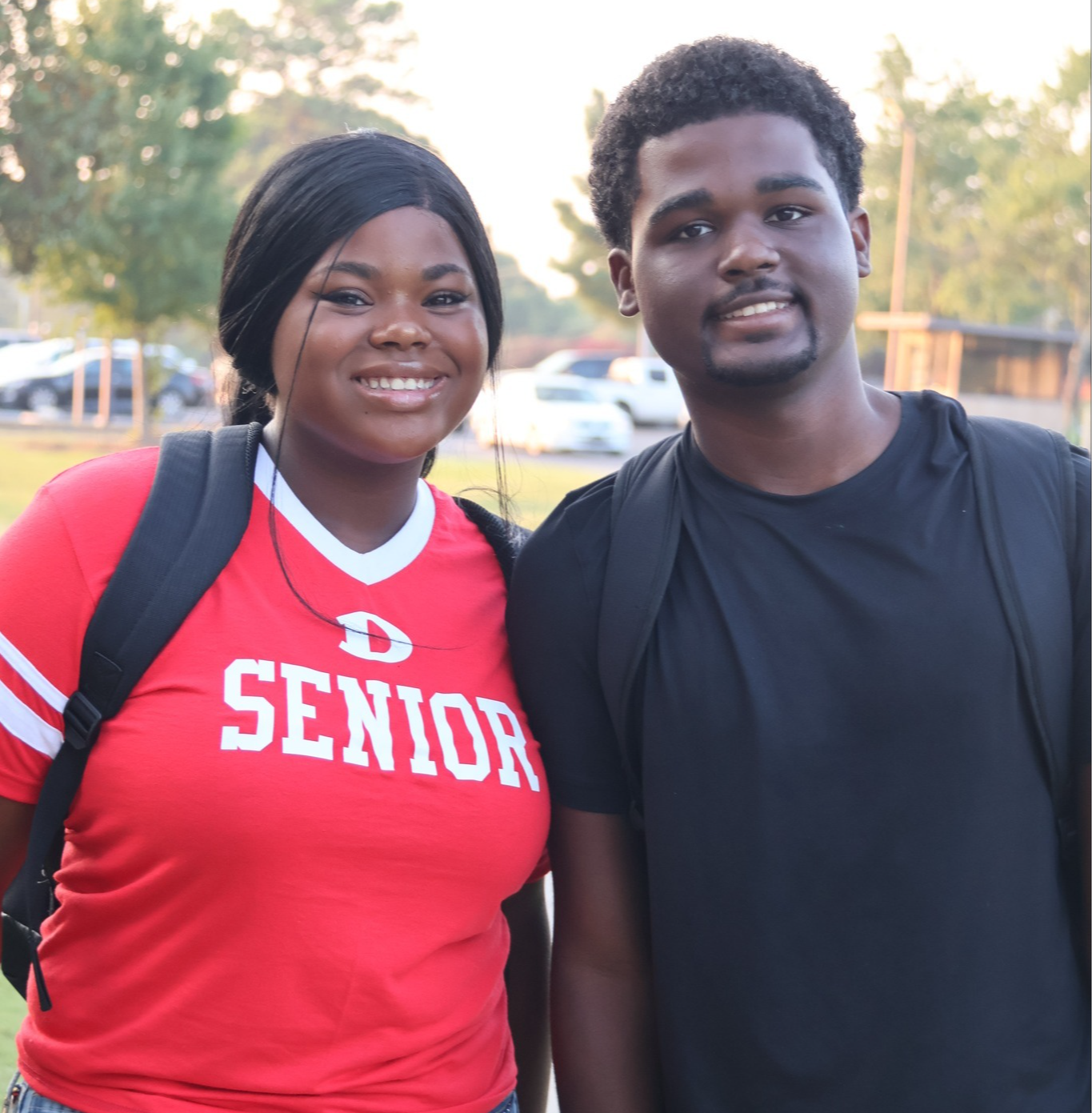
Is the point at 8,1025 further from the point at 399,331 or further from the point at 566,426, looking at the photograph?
the point at 566,426

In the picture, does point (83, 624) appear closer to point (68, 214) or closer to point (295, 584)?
point (295, 584)

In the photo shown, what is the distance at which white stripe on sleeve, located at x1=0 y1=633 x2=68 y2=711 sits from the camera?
2.04m

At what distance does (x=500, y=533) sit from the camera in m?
2.67

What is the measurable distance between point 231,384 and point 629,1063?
4.84 feet

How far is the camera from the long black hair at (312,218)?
238 cm

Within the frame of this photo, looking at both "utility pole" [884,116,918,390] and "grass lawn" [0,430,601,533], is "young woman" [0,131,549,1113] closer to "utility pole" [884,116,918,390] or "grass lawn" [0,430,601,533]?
"grass lawn" [0,430,601,533]

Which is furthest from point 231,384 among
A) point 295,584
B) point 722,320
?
point 722,320

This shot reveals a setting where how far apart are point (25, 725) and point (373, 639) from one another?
0.55 meters

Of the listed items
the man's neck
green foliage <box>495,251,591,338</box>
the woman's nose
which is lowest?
green foliage <box>495,251,591,338</box>

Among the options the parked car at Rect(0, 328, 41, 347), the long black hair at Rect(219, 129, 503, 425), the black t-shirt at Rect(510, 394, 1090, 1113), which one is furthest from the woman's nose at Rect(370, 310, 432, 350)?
the parked car at Rect(0, 328, 41, 347)

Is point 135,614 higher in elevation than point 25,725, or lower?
higher

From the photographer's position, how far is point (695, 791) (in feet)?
7.00

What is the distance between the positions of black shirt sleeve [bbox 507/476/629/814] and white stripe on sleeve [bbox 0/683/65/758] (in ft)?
2.57

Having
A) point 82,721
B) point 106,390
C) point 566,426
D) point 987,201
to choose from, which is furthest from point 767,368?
point 987,201
